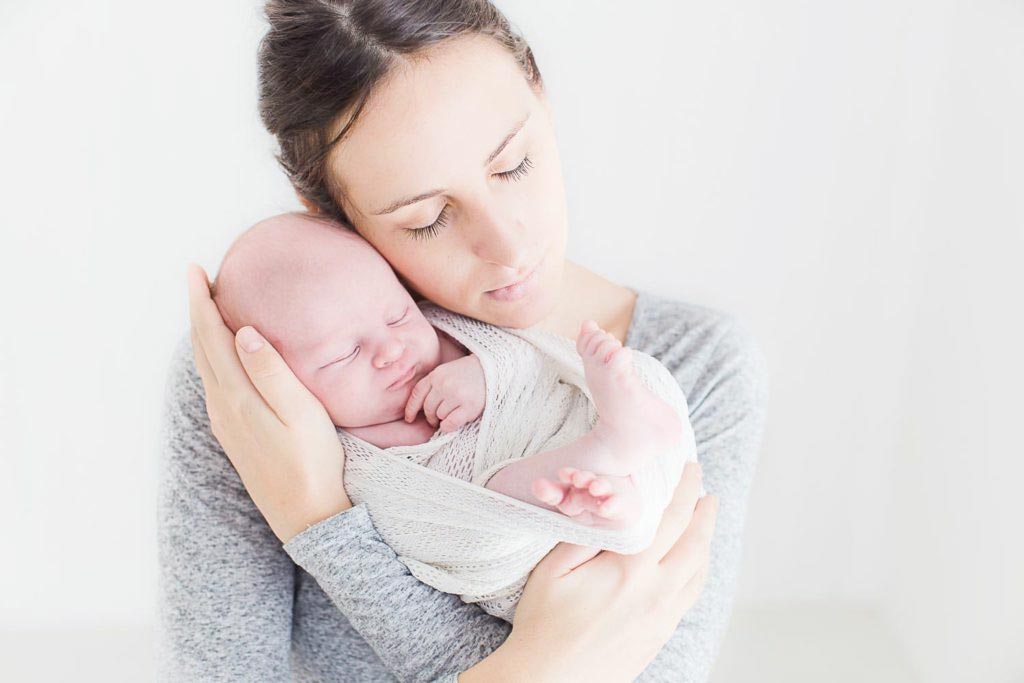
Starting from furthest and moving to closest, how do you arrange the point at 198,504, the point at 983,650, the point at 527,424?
the point at 983,650, the point at 198,504, the point at 527,424

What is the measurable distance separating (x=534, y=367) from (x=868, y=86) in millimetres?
1376

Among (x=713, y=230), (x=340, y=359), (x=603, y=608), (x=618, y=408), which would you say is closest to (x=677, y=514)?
(x=603, y=608)

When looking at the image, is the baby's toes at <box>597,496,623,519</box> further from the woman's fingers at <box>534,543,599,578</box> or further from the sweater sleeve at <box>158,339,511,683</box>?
the sweater sleeve at <box>158,339,511,683</box>

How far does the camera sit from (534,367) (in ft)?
4.00

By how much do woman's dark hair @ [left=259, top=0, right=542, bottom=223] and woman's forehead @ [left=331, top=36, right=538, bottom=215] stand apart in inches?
0.7

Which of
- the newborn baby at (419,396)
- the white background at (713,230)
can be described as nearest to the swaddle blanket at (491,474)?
the newborn baby at (419,396)

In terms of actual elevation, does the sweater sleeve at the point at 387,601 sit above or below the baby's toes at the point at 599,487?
below

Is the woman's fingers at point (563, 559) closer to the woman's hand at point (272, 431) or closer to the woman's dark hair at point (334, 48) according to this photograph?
the woman's hand at point (272, 431)

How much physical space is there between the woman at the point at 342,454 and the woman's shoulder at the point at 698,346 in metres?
0.11

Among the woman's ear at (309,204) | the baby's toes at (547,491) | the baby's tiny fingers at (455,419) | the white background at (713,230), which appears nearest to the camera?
the baby's toes at (547,491)

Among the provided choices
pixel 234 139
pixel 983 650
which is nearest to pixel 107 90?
→ pixel 234 139

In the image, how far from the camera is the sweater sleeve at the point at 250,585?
1156 mm

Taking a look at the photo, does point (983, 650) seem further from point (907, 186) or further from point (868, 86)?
point (868, 86)

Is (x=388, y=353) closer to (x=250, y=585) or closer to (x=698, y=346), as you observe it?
(x=250, y=585)
